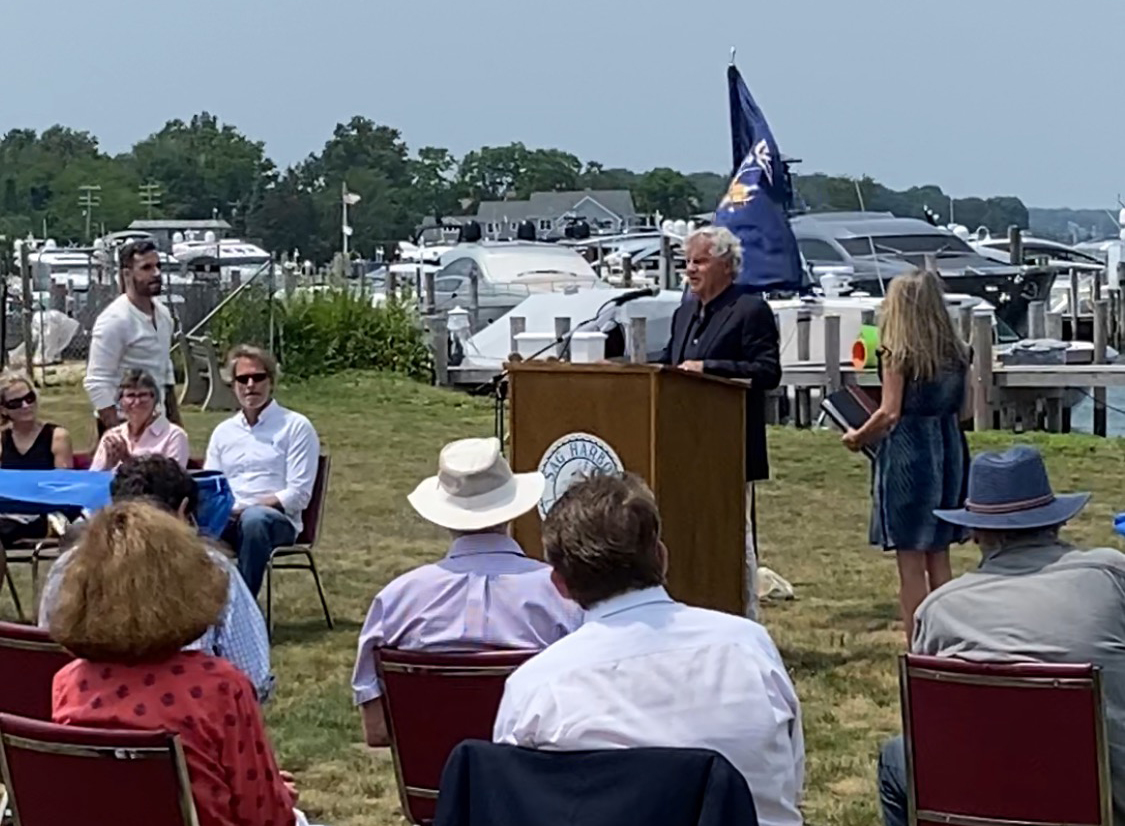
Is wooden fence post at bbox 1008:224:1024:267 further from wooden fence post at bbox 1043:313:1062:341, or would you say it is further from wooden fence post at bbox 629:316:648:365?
wooden fence post at bbox 629:316:648:365

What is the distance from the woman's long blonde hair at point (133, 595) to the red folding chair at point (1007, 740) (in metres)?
1.48

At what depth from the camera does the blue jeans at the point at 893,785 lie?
4.80 m

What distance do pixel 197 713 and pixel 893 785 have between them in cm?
184

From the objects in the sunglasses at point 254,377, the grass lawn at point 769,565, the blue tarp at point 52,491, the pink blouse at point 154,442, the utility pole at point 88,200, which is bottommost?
the grass lawn at point 769,565

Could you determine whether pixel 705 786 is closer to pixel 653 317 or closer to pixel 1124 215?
pixel 653 317

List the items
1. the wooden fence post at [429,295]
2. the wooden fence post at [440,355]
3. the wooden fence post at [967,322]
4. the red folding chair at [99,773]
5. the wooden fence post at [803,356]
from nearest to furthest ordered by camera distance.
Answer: the red folding chair at [99,773] → the wooden fence post at [967,322] → the wooden fence post at [803,356] → the wooden fence post at [440,355] → the wooden fence post at [429,295]

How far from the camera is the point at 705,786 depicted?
3.12m

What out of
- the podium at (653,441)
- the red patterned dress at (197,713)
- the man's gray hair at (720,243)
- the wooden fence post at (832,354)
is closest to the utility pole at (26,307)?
the wooden fence post at (832,354)

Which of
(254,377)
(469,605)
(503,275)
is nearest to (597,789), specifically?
(469,605)

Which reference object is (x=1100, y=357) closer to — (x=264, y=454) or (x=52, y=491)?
(x=264, y=454)

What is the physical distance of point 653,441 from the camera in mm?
6781

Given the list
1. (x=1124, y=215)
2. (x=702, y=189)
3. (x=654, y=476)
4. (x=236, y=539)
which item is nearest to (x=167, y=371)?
(x=236, y=539)

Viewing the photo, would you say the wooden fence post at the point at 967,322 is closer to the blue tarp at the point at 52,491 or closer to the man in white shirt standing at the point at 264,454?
the man in white shirt standing at the point at 264,454

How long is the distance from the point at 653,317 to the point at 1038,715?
66.1 ft
